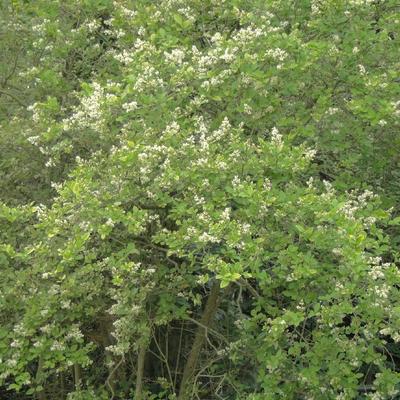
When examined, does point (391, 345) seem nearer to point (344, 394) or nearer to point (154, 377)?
point (154, 377)

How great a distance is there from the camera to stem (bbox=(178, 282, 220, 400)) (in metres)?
5.51

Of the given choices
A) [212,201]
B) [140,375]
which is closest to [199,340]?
[140,375]

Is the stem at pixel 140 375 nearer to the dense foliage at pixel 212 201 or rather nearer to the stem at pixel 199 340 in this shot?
the dense foliage at pixel 212 201

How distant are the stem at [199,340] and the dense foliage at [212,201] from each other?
0.05 feet

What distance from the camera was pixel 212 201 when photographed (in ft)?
14.9

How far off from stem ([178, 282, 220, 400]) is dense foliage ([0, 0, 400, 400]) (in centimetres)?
2

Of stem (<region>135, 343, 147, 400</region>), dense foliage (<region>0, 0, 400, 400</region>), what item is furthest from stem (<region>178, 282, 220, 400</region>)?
stem (<region>135, 343, 147, 400</region>)

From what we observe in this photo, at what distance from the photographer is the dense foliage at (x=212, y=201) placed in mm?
4363

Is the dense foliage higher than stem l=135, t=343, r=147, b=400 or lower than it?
higher

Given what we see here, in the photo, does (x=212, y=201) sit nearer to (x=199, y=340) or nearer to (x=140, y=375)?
(x=199, y=340)

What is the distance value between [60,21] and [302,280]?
3042mm

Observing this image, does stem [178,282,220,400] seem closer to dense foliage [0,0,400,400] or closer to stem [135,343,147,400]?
dense foliage [0,0,400,400]

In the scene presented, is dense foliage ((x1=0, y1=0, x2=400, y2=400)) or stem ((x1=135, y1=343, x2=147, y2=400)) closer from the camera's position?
dense foliage ((x1=0, y1=0, x2=400, y2=400))

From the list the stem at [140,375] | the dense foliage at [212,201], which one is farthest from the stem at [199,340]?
the stem at [140,375]
